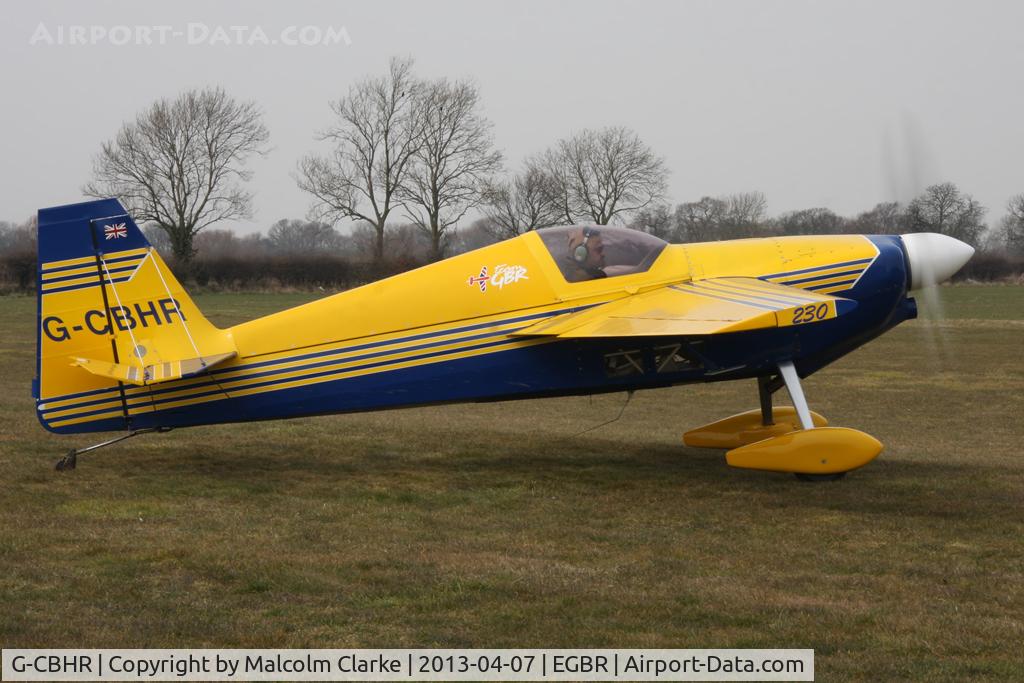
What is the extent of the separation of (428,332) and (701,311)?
252 centimetres

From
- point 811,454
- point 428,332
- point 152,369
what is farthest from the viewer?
point 428,332

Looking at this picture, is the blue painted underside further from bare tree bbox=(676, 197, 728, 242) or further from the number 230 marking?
bare tree bbox=(676, 197, 728, 242)

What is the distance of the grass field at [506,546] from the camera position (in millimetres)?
5309

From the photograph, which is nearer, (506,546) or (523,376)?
(506,546)

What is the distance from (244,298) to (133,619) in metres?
37.8

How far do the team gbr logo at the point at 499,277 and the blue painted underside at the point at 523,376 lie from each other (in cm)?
64

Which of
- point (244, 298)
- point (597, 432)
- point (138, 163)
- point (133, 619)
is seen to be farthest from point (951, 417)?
point (138, 163)

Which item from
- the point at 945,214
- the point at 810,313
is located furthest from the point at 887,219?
the point at 810,313

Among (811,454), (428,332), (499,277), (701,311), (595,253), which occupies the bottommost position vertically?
(811,454)

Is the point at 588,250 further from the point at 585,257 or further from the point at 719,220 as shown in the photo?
the point at 719,220

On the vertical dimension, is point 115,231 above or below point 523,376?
above

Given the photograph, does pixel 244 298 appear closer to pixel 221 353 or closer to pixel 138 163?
pixel 138 163

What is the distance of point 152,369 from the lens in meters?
9.59

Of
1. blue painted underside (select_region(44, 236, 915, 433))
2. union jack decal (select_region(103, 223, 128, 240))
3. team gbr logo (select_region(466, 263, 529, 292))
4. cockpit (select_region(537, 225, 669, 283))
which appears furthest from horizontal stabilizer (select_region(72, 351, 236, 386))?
cockpit (select_region(537, 225, 669, 283))
